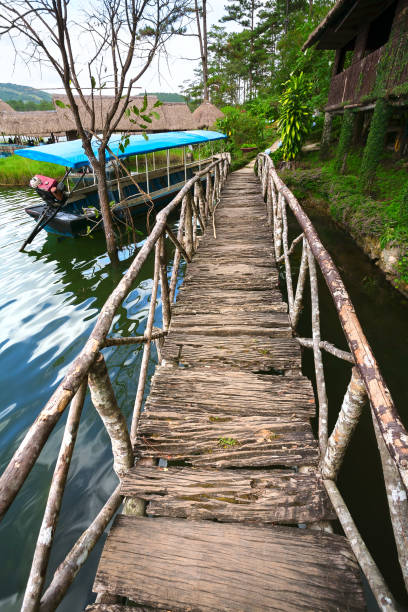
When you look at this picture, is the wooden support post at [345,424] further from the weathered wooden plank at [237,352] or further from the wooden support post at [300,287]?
the wooden support post at [300,287]

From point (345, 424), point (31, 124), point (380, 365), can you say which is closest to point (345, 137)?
point (380, 365)

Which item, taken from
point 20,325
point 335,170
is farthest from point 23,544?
point 335,170

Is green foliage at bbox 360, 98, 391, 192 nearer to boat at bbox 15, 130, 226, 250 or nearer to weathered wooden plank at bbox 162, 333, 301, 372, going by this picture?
boat at bbox 15, 130, 226, 250

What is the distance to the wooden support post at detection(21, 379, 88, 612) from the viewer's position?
1.09 m

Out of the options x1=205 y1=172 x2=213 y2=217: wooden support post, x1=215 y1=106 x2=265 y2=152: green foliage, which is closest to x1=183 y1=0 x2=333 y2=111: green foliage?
x1=215 y1=106 x2=265 y2=152: green foliage

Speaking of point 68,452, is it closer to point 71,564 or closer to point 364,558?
point 71,564

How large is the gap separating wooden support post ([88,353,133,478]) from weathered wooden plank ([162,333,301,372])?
42.8 inches

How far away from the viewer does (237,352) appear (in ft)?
9.48

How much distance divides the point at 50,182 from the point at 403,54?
1026 centimetres

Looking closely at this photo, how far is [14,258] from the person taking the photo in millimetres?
8422

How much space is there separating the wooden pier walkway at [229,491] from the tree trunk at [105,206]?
5.12 meters

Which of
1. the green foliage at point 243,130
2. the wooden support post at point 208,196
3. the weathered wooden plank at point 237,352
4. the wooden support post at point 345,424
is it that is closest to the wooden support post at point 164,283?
the weathered wooden plank at point 237,352

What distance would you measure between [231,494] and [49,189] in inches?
368

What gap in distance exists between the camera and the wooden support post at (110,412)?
5.06 ft
